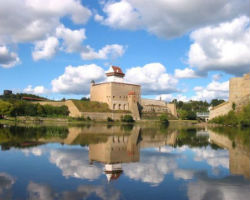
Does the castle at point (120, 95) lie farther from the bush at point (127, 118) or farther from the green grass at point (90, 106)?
the bush at point (127, 118)

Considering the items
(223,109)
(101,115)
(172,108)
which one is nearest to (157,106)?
(172,108)

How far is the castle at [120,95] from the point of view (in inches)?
3041

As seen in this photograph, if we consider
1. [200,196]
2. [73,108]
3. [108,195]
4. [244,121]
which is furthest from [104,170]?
[73,108]

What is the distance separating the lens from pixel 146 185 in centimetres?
859

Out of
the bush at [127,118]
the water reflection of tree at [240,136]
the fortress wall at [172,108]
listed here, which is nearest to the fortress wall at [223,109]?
the bush at [127,118]

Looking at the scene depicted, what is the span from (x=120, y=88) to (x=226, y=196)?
72.6m

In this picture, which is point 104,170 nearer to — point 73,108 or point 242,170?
point 242,170

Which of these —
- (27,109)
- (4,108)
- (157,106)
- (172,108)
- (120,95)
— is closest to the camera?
(4,108)

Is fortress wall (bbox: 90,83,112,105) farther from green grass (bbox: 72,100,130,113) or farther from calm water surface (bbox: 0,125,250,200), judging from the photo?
calm water surface (bbox: 0,125,250,200)

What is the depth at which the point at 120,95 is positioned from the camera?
79.2 meters

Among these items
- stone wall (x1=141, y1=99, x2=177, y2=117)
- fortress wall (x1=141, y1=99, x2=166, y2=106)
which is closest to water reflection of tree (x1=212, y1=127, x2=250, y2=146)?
stone wall (x1=141, y1=99, x2=177, y2=117)

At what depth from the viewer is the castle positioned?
253 ft

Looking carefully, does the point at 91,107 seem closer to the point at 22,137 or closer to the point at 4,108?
the point at 4,108

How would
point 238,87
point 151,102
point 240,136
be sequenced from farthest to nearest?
point 151,102 → point 238,87 → point 240,136
